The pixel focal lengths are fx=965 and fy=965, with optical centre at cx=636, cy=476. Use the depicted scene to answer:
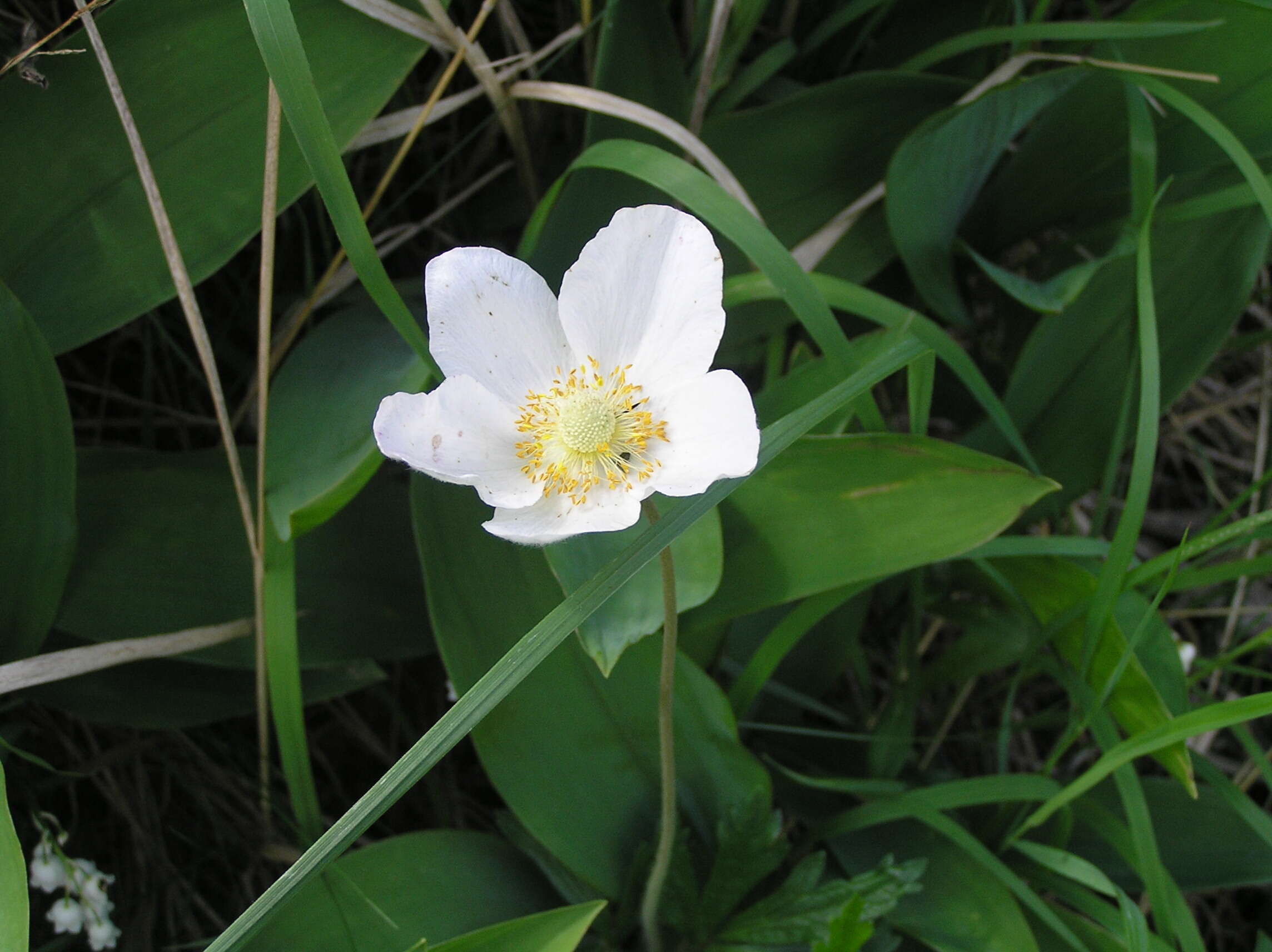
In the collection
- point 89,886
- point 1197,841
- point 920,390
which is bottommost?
point 1197,841

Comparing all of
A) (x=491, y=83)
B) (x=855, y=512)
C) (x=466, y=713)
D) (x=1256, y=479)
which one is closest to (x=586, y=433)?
(x=466, y=713)

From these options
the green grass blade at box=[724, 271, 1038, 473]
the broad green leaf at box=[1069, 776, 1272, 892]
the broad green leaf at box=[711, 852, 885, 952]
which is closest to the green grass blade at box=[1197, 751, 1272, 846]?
the broad green leaf at box=[1069, 776, 1272, 892]

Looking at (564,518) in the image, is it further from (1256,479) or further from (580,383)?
(1256,479)

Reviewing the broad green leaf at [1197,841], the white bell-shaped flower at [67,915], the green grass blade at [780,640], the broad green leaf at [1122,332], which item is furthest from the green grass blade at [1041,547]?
the white bell-shaped flower at [67,915]

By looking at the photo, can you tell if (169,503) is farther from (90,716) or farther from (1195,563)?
(1195,563)

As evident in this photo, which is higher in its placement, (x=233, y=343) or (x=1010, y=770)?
(x=233, y=343)

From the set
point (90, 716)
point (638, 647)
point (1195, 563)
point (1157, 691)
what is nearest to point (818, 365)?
point (638, 647)

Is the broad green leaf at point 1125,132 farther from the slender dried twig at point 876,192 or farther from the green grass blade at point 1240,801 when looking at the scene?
the green grass blade at point 1240,801
